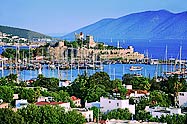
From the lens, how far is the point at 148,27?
562 feet

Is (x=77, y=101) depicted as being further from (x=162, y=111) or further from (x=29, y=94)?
(x=162, y=111)

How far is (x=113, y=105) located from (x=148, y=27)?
157764 millimetres

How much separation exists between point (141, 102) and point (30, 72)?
73.9 feet

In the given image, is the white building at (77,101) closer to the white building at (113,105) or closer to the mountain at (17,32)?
the white building at (113,105)

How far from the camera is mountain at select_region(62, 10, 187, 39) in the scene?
512ft

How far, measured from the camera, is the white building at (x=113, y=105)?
14703 mm

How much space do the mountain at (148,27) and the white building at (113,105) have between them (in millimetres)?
135678

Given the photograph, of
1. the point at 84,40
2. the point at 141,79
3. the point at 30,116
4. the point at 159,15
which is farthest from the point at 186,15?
the point at 30,116

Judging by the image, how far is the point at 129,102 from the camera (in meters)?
16.0

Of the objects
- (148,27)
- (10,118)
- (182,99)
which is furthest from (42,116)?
(148,27)

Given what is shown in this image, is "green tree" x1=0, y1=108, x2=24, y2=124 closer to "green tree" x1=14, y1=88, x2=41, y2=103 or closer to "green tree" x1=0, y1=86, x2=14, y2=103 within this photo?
"green tree" x1=0, y1=86, x2=14, y2=103

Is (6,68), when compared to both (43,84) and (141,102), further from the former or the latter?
(141,102)

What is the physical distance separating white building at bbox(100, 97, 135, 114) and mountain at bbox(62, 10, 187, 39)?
13568cm

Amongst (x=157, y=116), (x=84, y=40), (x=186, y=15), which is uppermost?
(x=186, y=15)
